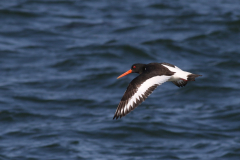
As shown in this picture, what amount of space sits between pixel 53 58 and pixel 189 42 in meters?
6.98

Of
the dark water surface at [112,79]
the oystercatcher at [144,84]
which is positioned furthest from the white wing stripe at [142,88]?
the dark water surface at [112,79]

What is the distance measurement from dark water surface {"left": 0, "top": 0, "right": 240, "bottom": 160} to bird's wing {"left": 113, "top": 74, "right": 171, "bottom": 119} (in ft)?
20.0

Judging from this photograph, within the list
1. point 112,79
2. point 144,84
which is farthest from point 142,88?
point 112,79

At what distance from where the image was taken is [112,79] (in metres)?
18.3

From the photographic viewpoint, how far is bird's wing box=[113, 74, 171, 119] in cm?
743

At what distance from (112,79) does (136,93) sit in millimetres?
10760

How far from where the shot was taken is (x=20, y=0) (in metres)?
25.6

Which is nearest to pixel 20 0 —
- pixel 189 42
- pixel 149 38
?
pixel 149 38

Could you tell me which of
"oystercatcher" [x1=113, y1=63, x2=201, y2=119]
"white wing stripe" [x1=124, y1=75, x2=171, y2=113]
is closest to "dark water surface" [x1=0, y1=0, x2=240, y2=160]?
"oystercatcher" [x1=113, y1=63, x2=201, y2=119]

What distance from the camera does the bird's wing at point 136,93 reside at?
743cm

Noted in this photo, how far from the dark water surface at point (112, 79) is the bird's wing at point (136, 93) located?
6086mm

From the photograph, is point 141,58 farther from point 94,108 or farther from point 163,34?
point 94,108

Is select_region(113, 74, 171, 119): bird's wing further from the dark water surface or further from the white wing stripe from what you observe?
the dark water surface

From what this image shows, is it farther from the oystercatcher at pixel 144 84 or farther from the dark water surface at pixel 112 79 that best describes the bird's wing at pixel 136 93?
Answer: the dark water surface at pixel 112 79
